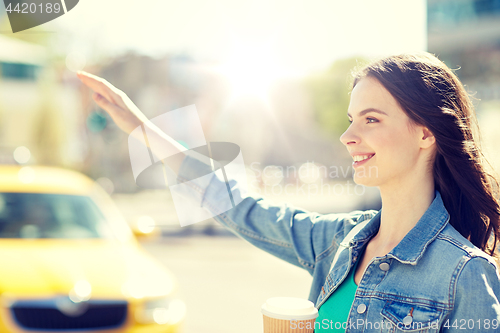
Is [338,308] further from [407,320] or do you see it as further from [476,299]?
[476,299]

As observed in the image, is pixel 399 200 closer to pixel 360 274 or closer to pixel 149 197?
pixel 360 274

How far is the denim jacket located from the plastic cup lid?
0.72 feet

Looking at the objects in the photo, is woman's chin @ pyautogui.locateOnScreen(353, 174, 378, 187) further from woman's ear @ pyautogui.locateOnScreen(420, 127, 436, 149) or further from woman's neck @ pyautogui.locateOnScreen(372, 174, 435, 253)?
woman's ear @ pyautogui.locateOnScreen(420, 127, 436, 149)

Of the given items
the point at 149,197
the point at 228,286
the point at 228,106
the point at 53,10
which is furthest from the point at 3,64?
the point at 53,10

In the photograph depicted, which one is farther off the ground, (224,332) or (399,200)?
(399,200)

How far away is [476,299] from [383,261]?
300 millimetres

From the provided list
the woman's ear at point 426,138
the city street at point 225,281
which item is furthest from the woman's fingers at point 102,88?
the city street at point 225,281

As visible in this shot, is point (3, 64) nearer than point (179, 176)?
No

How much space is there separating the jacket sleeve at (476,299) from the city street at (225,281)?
3745 millimetres

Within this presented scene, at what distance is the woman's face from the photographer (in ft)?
4.57

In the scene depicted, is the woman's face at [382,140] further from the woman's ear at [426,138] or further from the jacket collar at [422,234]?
the jacket collar at [422,234]

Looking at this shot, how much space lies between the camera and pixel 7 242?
3.54 metres

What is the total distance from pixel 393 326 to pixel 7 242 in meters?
3.28

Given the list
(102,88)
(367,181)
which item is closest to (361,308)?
(367,181)
